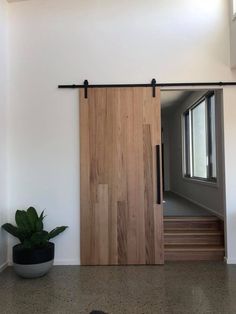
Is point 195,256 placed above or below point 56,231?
below

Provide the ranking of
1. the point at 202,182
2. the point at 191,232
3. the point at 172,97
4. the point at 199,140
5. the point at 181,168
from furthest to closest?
the point at 181,168, the point at 172,97, the point at 199,140, the point at 202,182, the point at 191,232

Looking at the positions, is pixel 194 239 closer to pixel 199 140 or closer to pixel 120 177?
pixel 120 177

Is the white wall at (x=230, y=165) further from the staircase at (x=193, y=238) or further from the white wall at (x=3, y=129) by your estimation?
the white wall at (x=3, y=129)

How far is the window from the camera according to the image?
6.00m

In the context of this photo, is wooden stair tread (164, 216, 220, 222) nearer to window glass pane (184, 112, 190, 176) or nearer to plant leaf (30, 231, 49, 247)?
plant leaf (30, 231, 49, 247)

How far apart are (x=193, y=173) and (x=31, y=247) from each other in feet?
16.4

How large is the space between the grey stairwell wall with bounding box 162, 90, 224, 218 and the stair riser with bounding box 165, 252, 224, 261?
68 centimetres

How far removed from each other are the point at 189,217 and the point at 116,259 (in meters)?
1.48

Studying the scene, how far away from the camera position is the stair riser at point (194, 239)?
4.61 m

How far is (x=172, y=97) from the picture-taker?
7.62 meters

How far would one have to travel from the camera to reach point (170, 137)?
33.8 ft

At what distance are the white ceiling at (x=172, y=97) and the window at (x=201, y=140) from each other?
1.10ft

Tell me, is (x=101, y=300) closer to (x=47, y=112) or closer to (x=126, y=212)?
(x=126, y=212)

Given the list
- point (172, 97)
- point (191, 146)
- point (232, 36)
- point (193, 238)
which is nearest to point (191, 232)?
point (193, 238)
